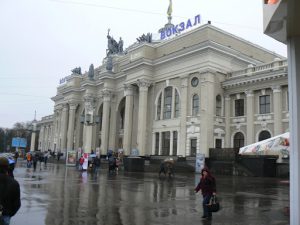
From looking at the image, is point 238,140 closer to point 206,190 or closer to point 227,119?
point 227,119

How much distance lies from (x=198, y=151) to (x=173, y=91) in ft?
29.9

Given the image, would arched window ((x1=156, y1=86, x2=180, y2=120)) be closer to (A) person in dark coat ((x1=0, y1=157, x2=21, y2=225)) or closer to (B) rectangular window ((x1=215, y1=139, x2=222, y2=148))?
(B) rectangular window ((x1=215, y1=139, x2=222, y2=148))

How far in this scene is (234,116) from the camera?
142 feet

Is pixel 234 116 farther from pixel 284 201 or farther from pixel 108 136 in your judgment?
pixel 284 201

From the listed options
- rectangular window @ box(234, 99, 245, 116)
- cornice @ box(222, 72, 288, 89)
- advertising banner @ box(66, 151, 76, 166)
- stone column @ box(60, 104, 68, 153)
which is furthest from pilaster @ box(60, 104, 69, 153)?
rectangular window @ box(234, 99, 245, 116)

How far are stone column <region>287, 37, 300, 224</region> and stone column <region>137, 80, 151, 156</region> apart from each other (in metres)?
42.8

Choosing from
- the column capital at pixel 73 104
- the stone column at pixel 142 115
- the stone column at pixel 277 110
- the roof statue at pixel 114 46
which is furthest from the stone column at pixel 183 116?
the column capital at pixel 73 104

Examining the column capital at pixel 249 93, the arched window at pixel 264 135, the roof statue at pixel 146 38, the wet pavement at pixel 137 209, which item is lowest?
the wet pavement at pixel 137 209

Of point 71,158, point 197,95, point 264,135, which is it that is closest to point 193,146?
point 197,95

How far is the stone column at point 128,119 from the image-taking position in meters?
52.4

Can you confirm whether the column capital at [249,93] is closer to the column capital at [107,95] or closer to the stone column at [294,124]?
the column capital at [107,95]

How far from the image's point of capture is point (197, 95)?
44125 mm

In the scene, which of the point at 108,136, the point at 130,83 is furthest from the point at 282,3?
the point at 108,136

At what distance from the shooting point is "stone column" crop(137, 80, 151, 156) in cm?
4959
